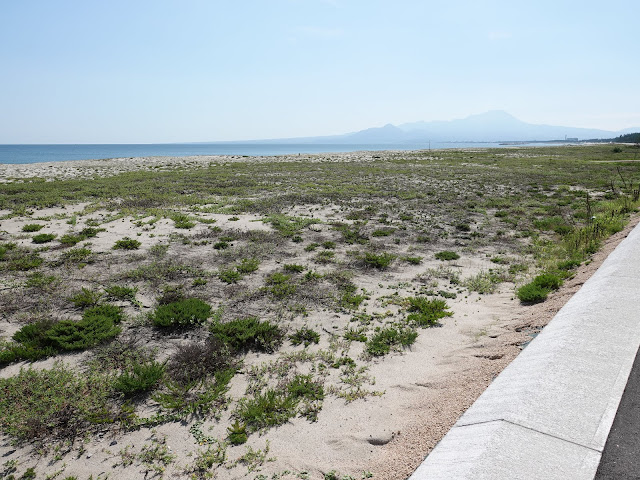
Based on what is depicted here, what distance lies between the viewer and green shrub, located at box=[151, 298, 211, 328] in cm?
778

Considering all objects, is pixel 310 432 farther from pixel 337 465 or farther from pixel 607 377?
pixel 607 377

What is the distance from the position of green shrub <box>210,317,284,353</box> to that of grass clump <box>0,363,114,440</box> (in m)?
2.07

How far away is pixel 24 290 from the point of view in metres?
9.59

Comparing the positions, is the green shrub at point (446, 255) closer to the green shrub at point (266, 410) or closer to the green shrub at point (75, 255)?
the green shrub at point (266, 410)

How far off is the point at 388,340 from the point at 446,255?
619cm

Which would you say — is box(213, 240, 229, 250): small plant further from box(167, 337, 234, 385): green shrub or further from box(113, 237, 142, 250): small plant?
box(167, 337, 234, 385): green shrub

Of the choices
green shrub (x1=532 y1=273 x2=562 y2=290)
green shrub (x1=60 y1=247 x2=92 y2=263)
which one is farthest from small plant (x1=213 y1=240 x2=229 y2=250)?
green shrub (x1=532 y1=273 x2=562 y2=290)

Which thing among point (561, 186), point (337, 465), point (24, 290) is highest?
point (561, 186)

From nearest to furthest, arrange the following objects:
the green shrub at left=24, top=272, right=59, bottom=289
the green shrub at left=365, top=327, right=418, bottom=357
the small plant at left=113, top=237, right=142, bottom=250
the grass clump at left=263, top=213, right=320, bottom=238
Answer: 1. the green shrub at left=365, top=327, right=418, bottom=357
2. the green shrub at left=24, top=272, right=59, bottom=289
3. the small plant at left=113, top=237, right=142, bottom=250
4. the grass clump at left=263, top=213, right=320, bottom=238

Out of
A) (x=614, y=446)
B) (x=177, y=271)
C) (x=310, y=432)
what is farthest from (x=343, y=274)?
(x=614, y=446)

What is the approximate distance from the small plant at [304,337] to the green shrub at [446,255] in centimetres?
654

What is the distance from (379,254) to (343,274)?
Answer: 244 cm

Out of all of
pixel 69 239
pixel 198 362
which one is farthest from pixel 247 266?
pixel 69 239

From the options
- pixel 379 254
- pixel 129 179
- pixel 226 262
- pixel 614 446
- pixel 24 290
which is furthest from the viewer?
pixel 129 179
